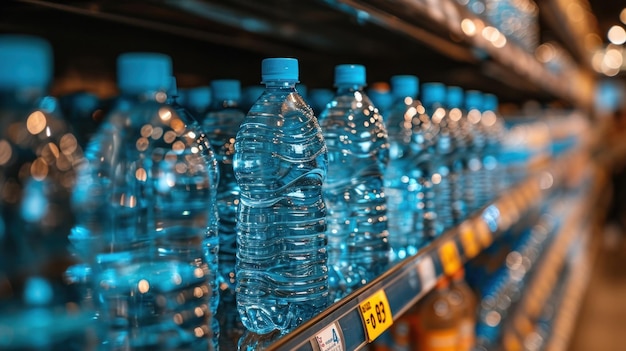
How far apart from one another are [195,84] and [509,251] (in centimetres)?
216

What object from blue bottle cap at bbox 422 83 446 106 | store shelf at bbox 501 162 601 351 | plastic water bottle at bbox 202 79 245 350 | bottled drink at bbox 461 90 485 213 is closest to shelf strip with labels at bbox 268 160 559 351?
bottled drink at bbox 461 90 485 213

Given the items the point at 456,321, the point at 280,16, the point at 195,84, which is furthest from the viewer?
the point at 456,321

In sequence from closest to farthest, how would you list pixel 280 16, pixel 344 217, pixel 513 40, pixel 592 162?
pixel 344 217
pixel 280 16
pixel 513 40
pixel 592 162

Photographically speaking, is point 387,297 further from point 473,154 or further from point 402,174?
point 473,154

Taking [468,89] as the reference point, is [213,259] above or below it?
below

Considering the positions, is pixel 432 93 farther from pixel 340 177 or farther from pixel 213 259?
pixel 213 259

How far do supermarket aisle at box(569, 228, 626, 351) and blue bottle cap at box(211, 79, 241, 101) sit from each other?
397 centimetres

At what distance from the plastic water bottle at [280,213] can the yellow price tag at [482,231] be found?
77 centimetres

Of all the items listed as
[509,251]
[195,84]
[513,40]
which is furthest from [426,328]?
[509,251]

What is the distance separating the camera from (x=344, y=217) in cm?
139

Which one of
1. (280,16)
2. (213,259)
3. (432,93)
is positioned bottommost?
(213,259)

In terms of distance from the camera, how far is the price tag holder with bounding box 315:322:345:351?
85 cm

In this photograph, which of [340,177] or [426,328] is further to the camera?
[426,328]

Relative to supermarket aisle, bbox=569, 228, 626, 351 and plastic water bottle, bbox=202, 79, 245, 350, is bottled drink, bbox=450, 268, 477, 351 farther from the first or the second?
supermarket aisle, bbox=569, 228, 626, 351
